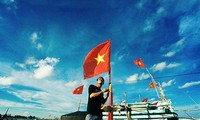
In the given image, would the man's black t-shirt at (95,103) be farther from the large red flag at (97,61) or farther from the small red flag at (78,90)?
the small red flag at (78,90)

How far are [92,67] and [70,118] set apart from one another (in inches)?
362

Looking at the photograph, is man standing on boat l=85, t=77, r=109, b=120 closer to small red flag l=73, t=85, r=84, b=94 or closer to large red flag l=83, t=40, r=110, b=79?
large red flag l=83, t=40, r=110, b=79

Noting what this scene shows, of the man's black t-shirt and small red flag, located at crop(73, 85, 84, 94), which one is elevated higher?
small red flag, located at crop(73, 85, 84, 94)

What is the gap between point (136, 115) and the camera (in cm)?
1342

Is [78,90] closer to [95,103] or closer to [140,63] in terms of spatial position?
[140,63]

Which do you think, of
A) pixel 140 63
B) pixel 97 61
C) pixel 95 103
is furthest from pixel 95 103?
pixel 140 63

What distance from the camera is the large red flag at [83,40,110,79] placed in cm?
892

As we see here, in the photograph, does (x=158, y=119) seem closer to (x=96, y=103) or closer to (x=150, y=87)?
(x=96, y=103)

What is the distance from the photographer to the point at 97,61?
9.32 meters

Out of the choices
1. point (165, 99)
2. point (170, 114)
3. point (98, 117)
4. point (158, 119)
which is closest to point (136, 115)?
point (158, 119)

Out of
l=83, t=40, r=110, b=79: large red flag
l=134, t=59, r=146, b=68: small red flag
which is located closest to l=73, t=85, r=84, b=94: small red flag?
l=134, t=59, r=146, b=68: small red flag

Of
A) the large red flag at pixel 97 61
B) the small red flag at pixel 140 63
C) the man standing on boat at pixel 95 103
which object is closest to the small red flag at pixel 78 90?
the small red flag at pixel 140 63

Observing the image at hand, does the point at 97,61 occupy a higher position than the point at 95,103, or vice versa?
the point at 97,61

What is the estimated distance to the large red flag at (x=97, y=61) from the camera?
8.92 metres
